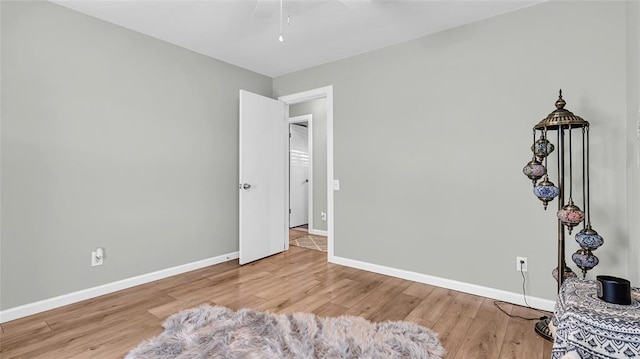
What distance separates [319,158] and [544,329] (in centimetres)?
385

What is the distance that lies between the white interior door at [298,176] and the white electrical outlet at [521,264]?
4005 millimetres

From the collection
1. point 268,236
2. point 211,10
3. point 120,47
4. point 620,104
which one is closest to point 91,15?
point 120,47

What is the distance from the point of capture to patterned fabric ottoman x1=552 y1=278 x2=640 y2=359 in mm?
1094

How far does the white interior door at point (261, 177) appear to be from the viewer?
11.3 ft

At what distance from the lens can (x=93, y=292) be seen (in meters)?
2.52

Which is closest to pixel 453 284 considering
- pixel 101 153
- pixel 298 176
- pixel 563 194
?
pixel 563 194

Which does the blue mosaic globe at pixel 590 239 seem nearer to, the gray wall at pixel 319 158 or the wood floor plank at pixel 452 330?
the wood floor plank at pixel 452 330

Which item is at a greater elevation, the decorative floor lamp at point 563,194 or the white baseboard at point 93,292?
the decorative floor lamp at point 563,194

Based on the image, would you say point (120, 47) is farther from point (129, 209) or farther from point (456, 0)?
point (456, 0)

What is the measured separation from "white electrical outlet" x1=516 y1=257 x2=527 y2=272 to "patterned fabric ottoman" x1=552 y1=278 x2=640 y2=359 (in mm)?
1069

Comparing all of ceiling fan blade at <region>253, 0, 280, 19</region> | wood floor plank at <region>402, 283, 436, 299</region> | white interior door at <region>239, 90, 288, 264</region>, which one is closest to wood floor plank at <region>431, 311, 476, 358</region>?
wood floor plank at <region>402, 283, 436, 299</region>

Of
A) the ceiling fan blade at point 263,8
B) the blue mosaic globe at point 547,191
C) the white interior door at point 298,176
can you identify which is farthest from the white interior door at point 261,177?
the blue mosaic globe at point 547,191

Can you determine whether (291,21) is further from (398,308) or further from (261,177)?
(398,308)

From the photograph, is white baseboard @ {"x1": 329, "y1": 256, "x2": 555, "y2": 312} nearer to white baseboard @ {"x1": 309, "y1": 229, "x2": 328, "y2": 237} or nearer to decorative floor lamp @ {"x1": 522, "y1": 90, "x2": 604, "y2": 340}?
decorative floor lamp @ {"x1": 522, "y1": 90, "x2": 604, "y2": 340}
